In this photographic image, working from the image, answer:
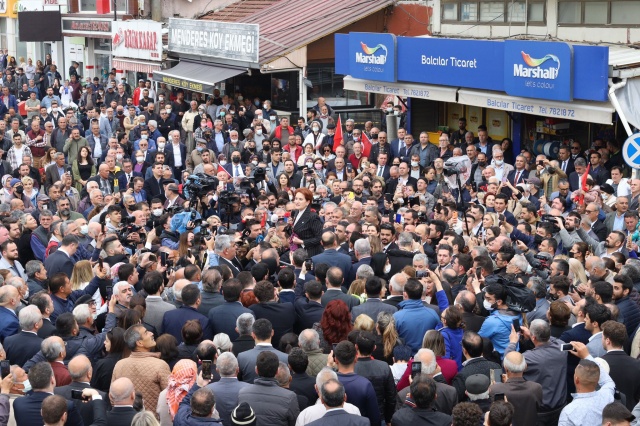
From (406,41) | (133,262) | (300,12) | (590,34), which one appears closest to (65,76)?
(300,12)

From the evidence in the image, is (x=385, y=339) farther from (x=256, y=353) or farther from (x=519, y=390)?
(x=519, y=390)

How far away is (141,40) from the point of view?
88.4ft

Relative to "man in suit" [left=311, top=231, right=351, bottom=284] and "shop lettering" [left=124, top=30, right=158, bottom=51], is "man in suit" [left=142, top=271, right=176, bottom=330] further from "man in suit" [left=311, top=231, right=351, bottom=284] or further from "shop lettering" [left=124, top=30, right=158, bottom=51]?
"shop lettering" [left=124, top=30, right=158, bottom=51]

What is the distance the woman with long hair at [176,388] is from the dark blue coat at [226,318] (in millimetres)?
1396

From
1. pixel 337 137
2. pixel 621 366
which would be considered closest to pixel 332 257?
→ pixel 621 366

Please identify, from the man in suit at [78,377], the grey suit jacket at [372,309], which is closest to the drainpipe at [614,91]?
the grey suit jacket at [372,309]

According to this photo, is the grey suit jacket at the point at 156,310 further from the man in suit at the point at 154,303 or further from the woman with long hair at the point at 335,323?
the woman with long hair at the point at 335,323

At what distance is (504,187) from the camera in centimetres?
1420

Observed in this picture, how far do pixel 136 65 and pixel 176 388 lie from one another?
20.8 meters

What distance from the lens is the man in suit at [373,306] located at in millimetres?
8962

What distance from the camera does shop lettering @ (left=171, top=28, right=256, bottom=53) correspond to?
73.4 feet

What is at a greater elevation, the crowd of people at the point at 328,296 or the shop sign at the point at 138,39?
the shop sign at the point at 138,39

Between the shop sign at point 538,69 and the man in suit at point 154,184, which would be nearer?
the shop sign at point 538,69

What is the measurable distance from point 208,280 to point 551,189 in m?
7.10
